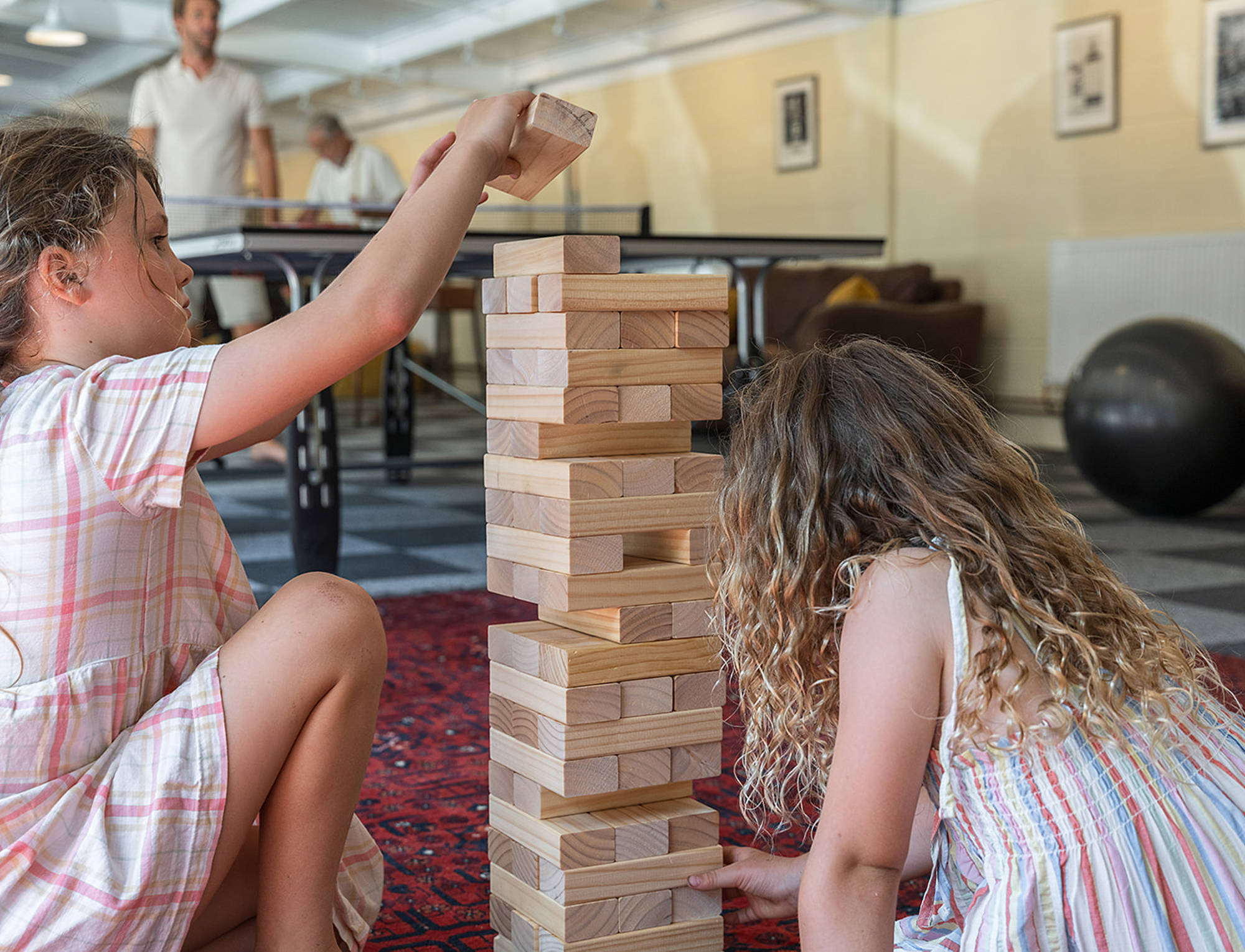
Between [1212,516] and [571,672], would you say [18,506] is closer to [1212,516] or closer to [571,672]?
[571,672]

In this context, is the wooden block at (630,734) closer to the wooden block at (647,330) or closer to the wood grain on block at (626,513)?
the wood grain on block at (626,513)

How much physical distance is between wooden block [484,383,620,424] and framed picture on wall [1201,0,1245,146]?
558 cm

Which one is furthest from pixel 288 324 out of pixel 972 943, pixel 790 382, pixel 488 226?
pixel 488 226

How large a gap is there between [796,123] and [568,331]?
7.51 metres

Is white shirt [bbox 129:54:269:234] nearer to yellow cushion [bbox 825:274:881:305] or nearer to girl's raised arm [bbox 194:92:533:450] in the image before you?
yellow cushion [bbox 825:274:881:305]

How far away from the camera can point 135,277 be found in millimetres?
1093

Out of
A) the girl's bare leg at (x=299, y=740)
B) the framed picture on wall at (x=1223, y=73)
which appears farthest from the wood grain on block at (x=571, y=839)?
the framed picture on wall at (x=1223, y=73)

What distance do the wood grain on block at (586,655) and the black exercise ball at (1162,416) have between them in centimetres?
325

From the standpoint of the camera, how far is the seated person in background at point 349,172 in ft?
21.1

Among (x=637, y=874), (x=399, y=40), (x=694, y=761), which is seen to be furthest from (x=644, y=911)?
(x=399, y=40)

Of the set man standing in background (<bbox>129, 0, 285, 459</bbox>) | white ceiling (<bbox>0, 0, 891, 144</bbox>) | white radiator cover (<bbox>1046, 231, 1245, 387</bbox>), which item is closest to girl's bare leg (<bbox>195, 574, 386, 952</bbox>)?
man standing in background (<bbox>129, 0, 285, 459</bbox>)

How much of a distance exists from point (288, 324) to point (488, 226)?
9655mm

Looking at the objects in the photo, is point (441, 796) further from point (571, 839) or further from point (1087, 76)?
point (1087, 76)

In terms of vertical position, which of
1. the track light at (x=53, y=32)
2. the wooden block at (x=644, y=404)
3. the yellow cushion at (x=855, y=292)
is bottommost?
the wooden block at (x=644, y=404)
